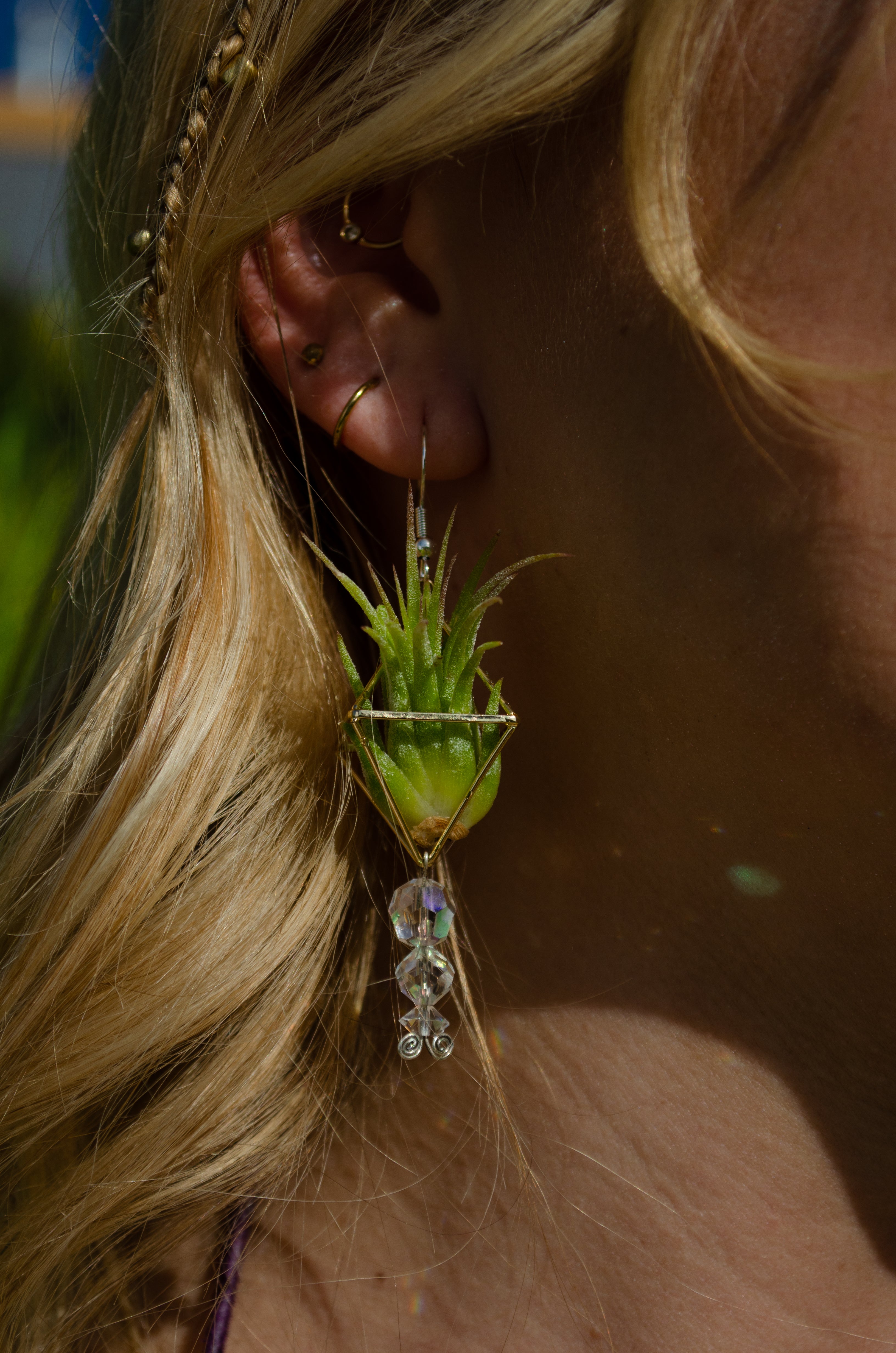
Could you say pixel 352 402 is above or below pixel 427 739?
above

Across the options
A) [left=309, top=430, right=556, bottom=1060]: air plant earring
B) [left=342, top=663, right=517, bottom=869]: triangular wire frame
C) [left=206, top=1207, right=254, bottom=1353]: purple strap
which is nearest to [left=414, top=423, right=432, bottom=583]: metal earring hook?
[left=309, top=430, right=556, bottom=1060]: air plant earring

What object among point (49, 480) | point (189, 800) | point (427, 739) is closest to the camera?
point (427, 739)

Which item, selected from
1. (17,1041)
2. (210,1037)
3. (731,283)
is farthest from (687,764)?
(17,1041)

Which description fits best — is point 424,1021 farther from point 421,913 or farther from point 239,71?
point 239,71

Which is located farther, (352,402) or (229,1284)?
(229,1284)

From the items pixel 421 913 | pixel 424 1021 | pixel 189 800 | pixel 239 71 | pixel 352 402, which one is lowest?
pixel 424 1021

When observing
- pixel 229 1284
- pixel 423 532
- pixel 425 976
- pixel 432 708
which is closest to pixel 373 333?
pixel 423 532

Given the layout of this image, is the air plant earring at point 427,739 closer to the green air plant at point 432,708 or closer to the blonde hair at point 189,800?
the green air plant at point 432,708

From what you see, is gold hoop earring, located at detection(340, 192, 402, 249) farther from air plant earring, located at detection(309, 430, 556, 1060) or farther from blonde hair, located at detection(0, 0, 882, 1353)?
air plant earring, located at detection(309, 430, 556, 1060)

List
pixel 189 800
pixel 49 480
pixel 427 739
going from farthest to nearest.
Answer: pixel 49 480 < pixel 189 800 < pixel 427 739
